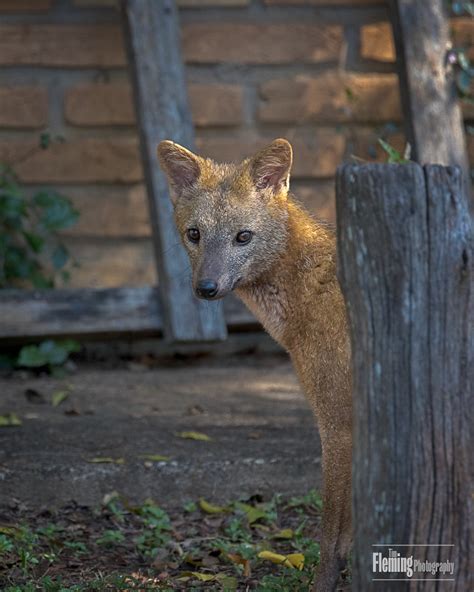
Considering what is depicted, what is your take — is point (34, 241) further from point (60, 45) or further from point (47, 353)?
point (60, 45)

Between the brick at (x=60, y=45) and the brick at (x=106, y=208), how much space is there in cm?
85

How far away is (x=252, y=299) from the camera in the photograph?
4.34m

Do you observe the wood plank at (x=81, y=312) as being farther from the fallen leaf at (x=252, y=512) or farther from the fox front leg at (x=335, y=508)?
the fox front leg at (x=335, y=508)

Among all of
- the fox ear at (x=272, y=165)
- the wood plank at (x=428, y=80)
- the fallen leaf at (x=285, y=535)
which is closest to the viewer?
the fox ear at (x=272, y=165)

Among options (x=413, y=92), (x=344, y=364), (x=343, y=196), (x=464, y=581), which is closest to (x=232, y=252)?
(x=344, y=364)

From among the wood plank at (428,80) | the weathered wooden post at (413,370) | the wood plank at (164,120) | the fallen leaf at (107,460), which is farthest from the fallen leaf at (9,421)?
the weathered wooden post at (413,370)

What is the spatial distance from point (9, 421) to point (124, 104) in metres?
2.39

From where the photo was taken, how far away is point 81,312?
20.9ft

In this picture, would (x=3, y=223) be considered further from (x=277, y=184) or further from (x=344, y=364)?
(x=344, y=364)

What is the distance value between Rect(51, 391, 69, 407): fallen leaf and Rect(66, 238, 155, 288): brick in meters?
1.06

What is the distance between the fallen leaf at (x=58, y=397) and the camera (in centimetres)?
595

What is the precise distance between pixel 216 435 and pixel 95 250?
2.03m

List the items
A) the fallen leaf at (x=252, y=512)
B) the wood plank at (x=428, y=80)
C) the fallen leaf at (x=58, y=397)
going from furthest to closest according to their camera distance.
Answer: the wood plank at (x=428, y=80), the fallen leaf at (x=58, y=397), the fallen leaf at (x=252, y=512)

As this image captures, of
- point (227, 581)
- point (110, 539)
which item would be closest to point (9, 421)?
point (110, 539)
